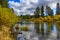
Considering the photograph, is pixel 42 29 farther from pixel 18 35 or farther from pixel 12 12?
pixel 12 12

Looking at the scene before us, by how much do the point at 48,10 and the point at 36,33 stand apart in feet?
1.59

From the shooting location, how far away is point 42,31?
2.86 meters

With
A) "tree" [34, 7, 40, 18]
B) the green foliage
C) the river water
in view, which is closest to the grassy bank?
the green foliage

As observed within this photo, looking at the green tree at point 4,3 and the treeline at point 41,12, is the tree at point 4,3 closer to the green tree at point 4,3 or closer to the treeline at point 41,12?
the green tree at point 4,3

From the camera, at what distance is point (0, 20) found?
9.25 ft

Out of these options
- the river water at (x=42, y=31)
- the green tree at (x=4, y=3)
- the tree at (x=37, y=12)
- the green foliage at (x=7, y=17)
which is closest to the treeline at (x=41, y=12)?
the tree at (x=37, y=12)

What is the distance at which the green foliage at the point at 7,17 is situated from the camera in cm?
282

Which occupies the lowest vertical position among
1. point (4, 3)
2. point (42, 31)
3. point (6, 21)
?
point (42, 31)

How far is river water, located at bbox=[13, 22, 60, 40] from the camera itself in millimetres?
2814

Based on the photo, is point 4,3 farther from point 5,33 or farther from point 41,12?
point 41,12

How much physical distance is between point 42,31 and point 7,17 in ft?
2.26

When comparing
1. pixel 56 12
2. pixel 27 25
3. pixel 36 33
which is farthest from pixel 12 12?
pixel 56 12

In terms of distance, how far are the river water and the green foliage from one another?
0.52 ft

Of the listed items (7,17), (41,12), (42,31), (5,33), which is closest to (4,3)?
(7,17)
